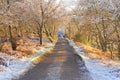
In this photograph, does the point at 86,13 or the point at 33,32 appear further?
the point at 33,32

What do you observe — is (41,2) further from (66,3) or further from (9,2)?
(9,2)

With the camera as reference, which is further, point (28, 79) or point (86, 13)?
point (86, 13)

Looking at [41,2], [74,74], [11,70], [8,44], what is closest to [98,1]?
[74,74]

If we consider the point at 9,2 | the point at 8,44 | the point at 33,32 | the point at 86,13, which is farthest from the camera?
the point at 33,32

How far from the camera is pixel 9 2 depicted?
28.6 m

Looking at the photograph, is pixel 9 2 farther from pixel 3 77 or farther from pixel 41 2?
pixel 41 2

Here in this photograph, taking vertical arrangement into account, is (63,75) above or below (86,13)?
below

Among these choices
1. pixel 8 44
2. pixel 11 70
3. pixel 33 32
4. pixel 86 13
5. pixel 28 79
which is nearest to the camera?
Result: pixel 28 79

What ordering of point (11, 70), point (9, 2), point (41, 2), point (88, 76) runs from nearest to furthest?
point (88, 76)
point (11, 70)
point (9, 2)
point (41, 2)

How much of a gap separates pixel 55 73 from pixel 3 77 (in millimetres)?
3518

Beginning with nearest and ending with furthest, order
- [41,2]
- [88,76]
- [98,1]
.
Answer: [88,76] → [98,1] → [41,2]

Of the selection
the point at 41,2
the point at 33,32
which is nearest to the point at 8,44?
the point at 41,2

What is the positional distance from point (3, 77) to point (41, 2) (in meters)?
35.7

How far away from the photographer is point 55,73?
63.0 feet
